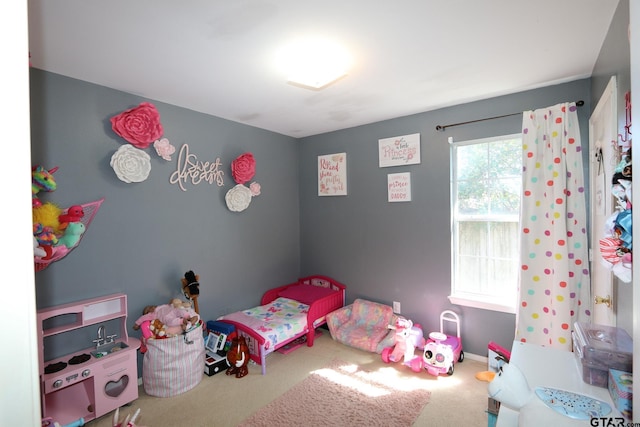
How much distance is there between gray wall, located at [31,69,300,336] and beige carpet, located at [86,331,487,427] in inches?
28.3

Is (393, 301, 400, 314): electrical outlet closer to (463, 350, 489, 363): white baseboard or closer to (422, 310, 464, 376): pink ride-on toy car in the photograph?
(422, 310, 464, 376): pink ride-on toy car

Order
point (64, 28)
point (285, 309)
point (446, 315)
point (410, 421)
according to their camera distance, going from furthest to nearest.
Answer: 1. point (285, 309)
2. point (446, 315)
3. point (410, 421)
4. point (64, 28)

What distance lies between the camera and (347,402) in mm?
2207

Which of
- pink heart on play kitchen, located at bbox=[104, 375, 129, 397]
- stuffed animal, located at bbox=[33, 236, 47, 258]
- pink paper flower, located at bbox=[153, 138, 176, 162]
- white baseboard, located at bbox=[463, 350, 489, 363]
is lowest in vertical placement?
white baseboard, located at bbox=[463, 350, 489, 363]

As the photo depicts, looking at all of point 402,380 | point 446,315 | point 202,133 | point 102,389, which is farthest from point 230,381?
point 202,133

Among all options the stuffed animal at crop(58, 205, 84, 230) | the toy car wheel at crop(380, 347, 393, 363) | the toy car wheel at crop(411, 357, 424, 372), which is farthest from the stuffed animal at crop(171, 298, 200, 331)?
the toy car wheel at crop(411, 357, 424, 372)

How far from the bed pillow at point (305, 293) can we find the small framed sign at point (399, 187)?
1349 mm

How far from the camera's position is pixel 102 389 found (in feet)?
6.64

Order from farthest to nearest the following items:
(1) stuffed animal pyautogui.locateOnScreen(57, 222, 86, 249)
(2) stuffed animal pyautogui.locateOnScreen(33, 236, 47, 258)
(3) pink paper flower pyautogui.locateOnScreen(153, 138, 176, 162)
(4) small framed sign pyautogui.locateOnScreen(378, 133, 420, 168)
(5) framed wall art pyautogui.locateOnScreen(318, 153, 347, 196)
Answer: (5) framed wall art pyautogui.locateOnScreen(318, 153, 347, 196) → (4) small framed sign pyautogui.locateOnScreen(378, 133, 420, 168) → (3) pink paper flower pyautogui.locateOnScreen(153, 138, 176, 162) → (1) stuffed animal pyautogui.locateOnScreen(57, 222, 86, 249) → (2) stuffed animal pyautogui.locateOnScreen(33, 236, 47, 258)

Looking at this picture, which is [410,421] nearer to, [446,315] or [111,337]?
[446,315]

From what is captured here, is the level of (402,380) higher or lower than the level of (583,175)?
lower

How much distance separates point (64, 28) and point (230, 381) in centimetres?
263

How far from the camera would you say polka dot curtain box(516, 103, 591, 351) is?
2.20 m

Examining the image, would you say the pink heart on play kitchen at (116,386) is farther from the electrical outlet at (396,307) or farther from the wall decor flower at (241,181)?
the electrical outlet at (396,307)
